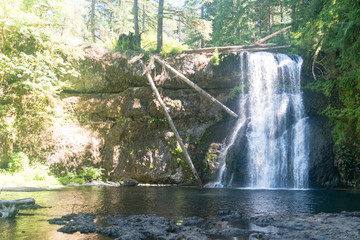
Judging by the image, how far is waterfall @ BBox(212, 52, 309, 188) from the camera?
13.9 metres

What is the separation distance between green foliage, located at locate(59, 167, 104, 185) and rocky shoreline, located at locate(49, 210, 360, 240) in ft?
31.1

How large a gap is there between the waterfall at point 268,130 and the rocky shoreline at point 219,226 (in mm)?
7789

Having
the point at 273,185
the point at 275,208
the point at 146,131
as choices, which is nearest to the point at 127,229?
the point at 275,208

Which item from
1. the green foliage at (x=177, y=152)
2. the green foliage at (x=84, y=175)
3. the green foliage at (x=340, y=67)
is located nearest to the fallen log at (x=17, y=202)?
the green foliage at (x=84, y=175)

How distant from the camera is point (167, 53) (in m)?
18.5

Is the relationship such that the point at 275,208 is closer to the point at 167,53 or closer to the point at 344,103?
the point at 344,103

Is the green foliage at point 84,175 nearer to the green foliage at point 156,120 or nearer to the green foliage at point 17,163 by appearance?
the green foliage at point 17,163

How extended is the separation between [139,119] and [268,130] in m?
7.05

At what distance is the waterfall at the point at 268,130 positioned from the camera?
1390cm

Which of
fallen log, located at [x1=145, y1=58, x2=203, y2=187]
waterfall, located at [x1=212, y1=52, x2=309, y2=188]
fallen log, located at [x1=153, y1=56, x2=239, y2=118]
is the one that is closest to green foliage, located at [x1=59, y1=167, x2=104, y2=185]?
fallen log, located at [x1=145, y1=58, x2=203, y2=187]

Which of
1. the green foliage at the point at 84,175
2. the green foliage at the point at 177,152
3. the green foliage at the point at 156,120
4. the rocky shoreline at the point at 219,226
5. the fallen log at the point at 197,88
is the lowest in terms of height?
the green foliage at the point at 84,175

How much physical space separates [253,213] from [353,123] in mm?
10052

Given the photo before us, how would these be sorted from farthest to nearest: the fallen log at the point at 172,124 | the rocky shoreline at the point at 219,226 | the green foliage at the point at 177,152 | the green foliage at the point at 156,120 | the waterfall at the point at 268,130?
the green foliage at the point at 156,120, the green foliage at the point at 177,152, the fallen log at the point at 172,124, the waterfall at the point at 268,130, the rocky shoreline at the point at 219,226

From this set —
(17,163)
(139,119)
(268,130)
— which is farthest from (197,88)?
(17,163)
